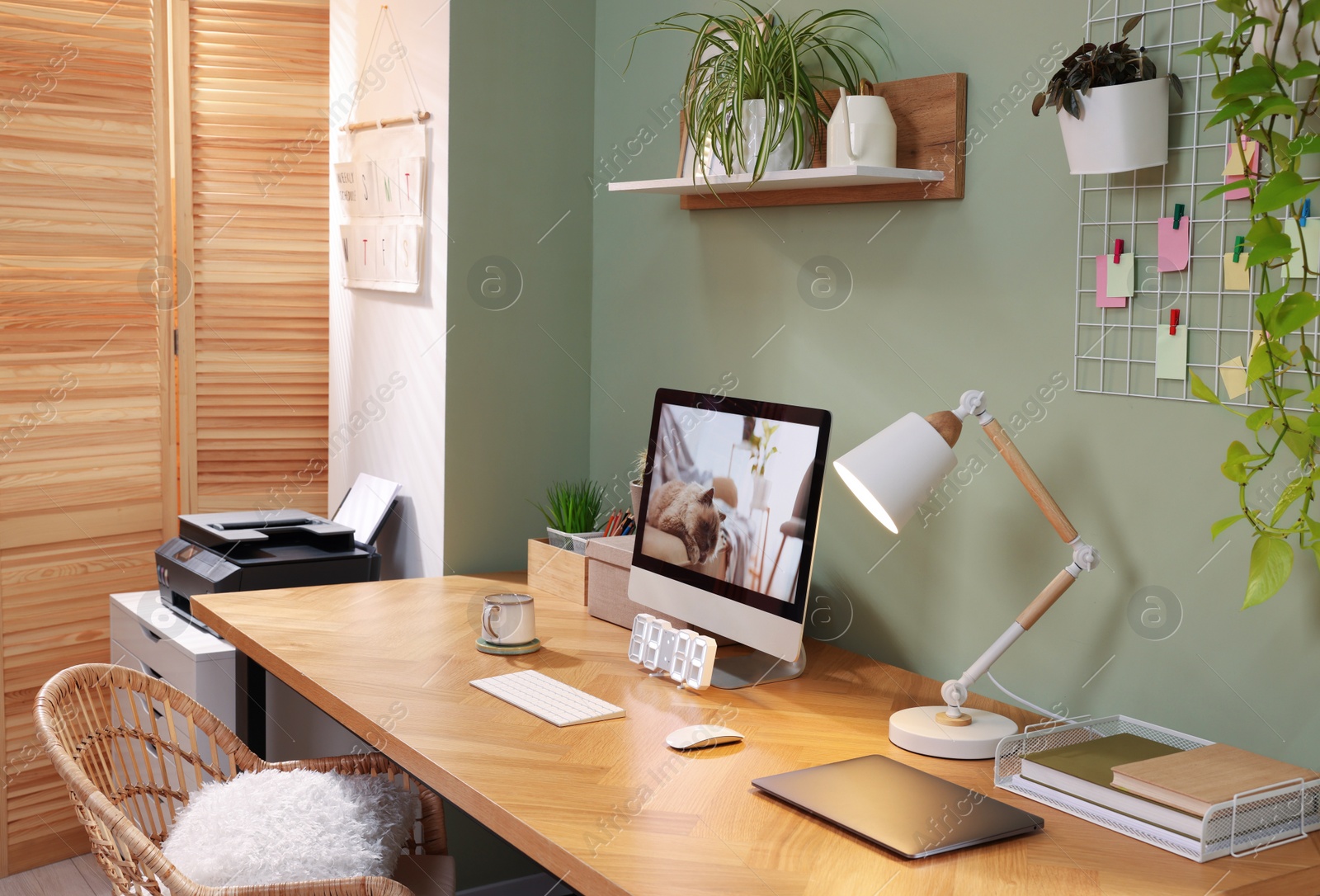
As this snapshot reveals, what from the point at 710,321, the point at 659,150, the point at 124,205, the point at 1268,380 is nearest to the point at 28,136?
the point at 124,205

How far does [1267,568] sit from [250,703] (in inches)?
76.0

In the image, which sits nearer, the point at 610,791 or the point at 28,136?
the point at 610,791

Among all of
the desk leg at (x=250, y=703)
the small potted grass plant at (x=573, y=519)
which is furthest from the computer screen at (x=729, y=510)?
the desk leg at (x=250, y=703)

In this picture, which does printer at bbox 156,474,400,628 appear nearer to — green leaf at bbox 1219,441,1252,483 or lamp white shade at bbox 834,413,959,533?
lamp white shade at bbox 834,413,959,533

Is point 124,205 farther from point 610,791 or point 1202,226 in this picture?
point 1202,226

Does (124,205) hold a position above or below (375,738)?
above

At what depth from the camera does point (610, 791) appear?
1436mm

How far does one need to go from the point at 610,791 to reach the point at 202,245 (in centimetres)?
225

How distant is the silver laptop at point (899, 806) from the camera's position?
4.26 feet

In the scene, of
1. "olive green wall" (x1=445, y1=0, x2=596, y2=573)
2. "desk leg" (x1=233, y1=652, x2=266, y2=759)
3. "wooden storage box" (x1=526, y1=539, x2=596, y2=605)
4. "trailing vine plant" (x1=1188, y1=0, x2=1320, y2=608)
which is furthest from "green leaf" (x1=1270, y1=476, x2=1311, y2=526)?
"desk leg" (x1=233, y1=652, x2=266, y2=759)

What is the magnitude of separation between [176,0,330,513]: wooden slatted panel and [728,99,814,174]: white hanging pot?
157 cm

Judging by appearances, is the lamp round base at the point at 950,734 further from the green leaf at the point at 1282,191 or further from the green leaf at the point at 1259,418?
the green leaf at the point at 1282,191

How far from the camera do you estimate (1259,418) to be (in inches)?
53.4

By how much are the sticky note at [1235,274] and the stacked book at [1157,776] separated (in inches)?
23.2
